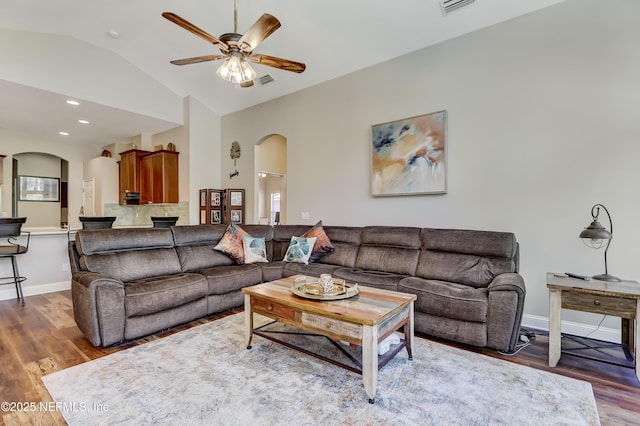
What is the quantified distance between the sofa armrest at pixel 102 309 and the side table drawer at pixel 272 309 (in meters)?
1.19

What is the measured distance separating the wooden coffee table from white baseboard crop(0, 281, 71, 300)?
12.4 ft

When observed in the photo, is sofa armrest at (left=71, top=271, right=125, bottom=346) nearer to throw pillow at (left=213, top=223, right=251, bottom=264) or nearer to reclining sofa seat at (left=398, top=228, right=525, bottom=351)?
throw pillow at (left=213, top=223, right=251, bottom=264)

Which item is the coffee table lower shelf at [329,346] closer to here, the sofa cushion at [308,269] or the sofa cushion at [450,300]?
the sofa cushion at [450,300]

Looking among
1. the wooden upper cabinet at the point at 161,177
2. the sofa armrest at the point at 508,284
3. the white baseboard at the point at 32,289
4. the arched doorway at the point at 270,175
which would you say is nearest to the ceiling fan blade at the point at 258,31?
the sofa armrest at the point at 508,284

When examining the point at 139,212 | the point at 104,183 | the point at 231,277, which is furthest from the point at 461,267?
the point at 104,183

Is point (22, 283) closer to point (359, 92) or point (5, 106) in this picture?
point (5, 106)

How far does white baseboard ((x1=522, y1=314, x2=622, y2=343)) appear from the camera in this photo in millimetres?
2777

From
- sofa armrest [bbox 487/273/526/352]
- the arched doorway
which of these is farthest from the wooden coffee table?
the arched doorway

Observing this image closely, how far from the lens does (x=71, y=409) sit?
1761mm

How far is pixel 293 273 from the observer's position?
3707mm

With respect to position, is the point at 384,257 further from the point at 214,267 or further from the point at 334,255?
the point at 214,267

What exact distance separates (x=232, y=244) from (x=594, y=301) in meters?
3.62

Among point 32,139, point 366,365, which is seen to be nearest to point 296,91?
point 366,365

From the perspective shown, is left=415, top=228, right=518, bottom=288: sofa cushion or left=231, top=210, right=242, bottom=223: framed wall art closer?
left=415, top=228, right=518, bottom=288: sofa cushion
